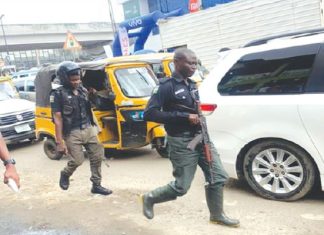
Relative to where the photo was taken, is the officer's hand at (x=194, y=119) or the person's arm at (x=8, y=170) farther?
the officer's hand at (x=194, y=119)

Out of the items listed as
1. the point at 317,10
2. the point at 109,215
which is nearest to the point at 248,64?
the point at 109,215

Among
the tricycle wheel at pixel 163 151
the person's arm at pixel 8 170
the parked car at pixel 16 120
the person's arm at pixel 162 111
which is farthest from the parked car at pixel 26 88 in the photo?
the person's arm at pixel 8 170

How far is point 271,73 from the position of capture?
4809 mm

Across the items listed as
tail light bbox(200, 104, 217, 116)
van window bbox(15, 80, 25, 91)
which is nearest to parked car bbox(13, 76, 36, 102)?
van window bbox(15, 80, 25, 91)

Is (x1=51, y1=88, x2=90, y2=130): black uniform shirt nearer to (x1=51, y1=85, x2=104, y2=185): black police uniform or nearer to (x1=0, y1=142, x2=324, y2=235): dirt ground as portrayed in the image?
(x1=51, y1=85, x2=104, y2=185): black police uniform

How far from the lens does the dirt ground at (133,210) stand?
4355mm

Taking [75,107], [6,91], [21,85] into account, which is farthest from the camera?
[21,85]

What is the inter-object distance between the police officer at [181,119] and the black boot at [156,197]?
0.01 m

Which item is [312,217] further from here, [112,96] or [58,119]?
[112,96]

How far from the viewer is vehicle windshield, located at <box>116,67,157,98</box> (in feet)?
25.1

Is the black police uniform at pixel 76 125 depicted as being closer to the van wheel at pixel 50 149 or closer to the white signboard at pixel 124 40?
the van wheel at pixel 50 149

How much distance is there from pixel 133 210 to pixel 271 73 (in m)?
2.15

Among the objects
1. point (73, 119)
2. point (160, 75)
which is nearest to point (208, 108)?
point (73, 119)

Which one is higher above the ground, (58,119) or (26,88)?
(58,119)
